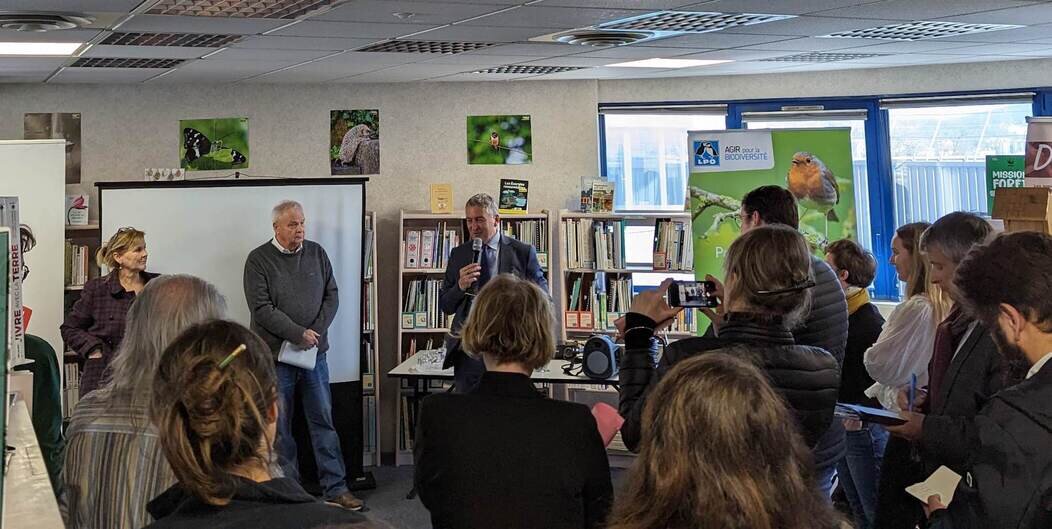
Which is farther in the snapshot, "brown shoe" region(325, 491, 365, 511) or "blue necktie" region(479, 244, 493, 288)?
"brown shoe" region(325, 491, 365, 511)

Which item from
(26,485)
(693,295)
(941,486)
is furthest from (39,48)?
(941,486)

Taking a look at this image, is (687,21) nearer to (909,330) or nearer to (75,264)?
(909,330)

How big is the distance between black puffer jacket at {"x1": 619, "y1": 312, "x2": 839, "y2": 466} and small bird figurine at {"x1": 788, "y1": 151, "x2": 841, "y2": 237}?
14.1 feet

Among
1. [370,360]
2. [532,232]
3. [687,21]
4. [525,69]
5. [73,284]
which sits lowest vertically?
[370,360]

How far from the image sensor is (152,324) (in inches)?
85.2

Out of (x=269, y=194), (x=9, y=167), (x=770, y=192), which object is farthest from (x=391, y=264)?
(x=770, y=192)

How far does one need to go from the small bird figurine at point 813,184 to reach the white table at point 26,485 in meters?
4.87

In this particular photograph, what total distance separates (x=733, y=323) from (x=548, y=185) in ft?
15.9

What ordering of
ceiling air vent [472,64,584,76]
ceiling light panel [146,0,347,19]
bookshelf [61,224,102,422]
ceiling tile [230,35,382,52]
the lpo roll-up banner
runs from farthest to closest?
bookshelf [61,224,102,422], ceiling air vent [472,64,584,76], ceiling tile [230,35,382,52], ceiling light panel [146,0,347,19], the lpo roll-up banner

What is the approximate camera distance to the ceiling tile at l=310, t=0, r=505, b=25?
377 centimetres

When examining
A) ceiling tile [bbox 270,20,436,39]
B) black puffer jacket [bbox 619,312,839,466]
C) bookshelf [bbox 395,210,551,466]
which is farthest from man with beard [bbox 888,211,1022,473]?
bookshelf [bbox 395,210,551,466]

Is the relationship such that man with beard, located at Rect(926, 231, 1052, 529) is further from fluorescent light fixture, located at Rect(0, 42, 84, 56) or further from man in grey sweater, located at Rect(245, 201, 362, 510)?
fluorescent light fixture, located at Rect(0, 42, 84, 56)

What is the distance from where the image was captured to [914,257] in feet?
11.8

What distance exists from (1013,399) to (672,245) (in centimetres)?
499
